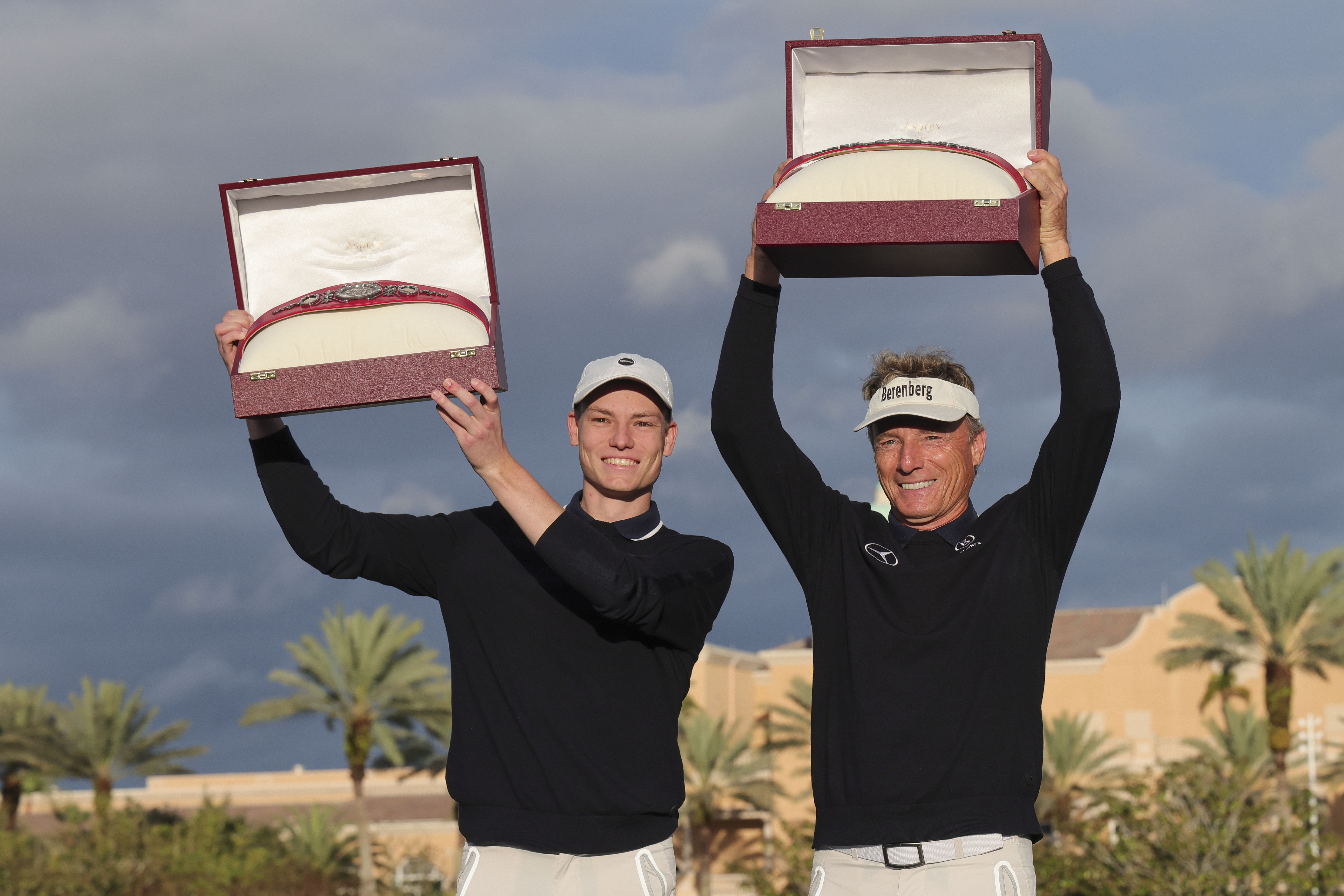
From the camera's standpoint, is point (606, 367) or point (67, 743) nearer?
point (606, 367)

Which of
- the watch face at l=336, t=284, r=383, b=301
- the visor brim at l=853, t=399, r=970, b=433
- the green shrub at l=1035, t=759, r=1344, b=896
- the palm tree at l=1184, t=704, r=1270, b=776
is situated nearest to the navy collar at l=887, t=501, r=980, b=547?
the visor brim at l=853, t=399, r=970, b=433

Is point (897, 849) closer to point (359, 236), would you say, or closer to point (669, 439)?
point (669, 439)

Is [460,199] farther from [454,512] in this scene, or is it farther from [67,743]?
[67,743]

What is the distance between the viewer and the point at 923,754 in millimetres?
4348

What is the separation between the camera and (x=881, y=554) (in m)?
4.69

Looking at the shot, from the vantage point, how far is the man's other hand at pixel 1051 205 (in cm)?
475

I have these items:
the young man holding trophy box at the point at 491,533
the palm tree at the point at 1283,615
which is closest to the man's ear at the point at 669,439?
the young man holding trophy box at the point at 491,533

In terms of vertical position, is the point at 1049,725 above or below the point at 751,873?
above

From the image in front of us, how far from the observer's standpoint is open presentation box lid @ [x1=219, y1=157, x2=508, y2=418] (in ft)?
16.0

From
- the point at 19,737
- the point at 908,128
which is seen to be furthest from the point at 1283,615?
the point at 908,128

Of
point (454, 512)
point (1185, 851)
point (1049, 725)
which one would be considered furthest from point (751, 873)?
point (454, 512)

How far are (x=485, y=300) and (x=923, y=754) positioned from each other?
6.74 feet

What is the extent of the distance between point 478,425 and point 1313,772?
43.3m

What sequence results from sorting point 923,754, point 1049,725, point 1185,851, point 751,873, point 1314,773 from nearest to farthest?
point 923,754, point 1185,851, point 751,873, point 1314,773, point 1049,725
